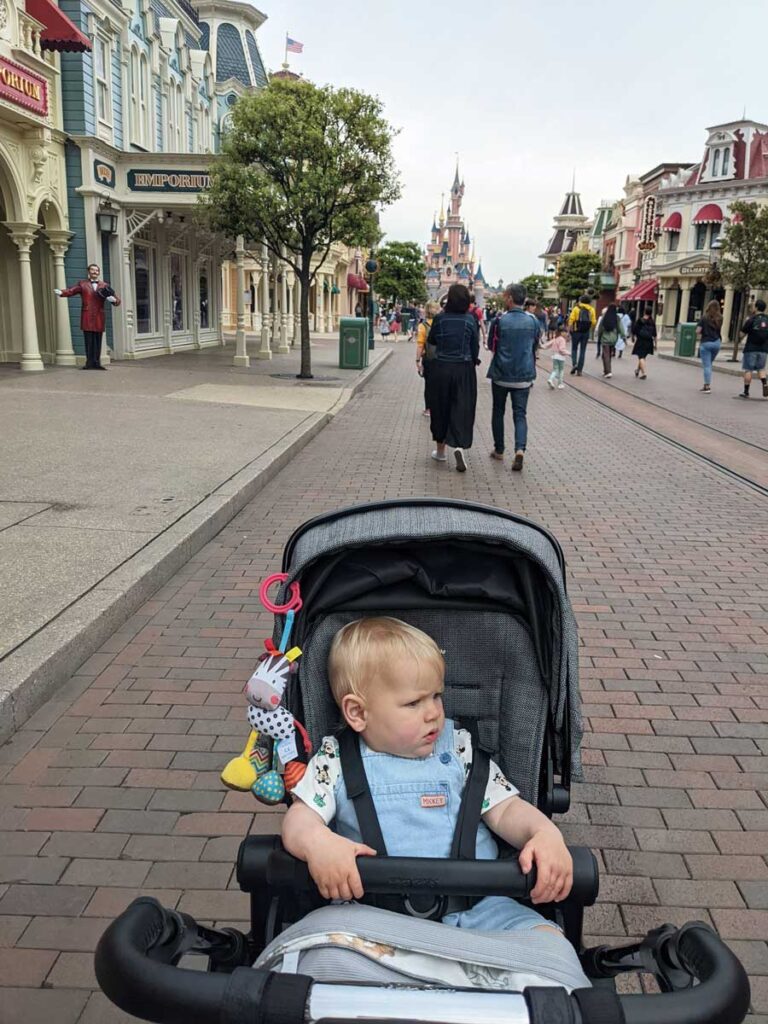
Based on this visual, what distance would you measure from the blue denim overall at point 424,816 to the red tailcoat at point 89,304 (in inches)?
659

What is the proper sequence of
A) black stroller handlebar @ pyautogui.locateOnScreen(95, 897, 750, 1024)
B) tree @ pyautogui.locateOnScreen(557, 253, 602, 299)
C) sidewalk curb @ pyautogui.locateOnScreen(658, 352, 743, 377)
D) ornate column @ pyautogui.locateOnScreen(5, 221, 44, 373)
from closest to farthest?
black stroller handlebar @ pyautogui.locateOnScreen(95, 897, 750, 1024)
ornate column @ pyautogui.locateOnScreen(5, 221, 44, 373)
sidewalk curb @ pyautogui.locateOnScreen(658, 352, 743, 377)
tree @ pyautogui.locateOnScreen(557, 253, 602, 299)

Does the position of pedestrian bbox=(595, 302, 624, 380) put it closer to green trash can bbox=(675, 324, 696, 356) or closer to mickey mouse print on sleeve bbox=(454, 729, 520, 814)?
green trash can bbox=(675, 324, 696, 356)

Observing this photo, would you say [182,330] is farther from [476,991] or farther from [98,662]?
[476,991]

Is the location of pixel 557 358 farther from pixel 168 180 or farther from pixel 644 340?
pixel 168 180

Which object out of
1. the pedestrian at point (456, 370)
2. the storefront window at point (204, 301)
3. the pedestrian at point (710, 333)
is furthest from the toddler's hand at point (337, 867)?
the storefront window at point (204, 301)

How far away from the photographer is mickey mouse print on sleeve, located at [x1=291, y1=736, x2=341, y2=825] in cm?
197

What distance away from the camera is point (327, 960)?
161cm

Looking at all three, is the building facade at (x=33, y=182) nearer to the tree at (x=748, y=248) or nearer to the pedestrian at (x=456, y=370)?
the pedestrian at (x=456, y=370)

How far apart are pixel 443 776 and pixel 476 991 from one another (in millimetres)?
582

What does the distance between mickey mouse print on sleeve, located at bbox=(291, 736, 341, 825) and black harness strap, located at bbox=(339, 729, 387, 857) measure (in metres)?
0.03

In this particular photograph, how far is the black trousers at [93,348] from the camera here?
17.8 metres

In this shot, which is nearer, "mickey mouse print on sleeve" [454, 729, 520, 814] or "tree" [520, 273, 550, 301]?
"mickey mouse print on sleeve" [454, 729, 520, 814]

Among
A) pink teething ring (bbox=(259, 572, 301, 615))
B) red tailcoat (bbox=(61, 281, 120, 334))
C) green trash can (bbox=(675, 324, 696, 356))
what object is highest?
red tailcoat (bbox=(61, 281, 120, 334))

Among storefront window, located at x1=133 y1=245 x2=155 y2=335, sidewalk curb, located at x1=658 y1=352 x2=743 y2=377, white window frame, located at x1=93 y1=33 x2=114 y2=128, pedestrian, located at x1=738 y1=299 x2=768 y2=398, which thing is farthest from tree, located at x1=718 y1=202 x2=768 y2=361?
white window frame, located at x1=93 y1=33 x2=114 y2=128
